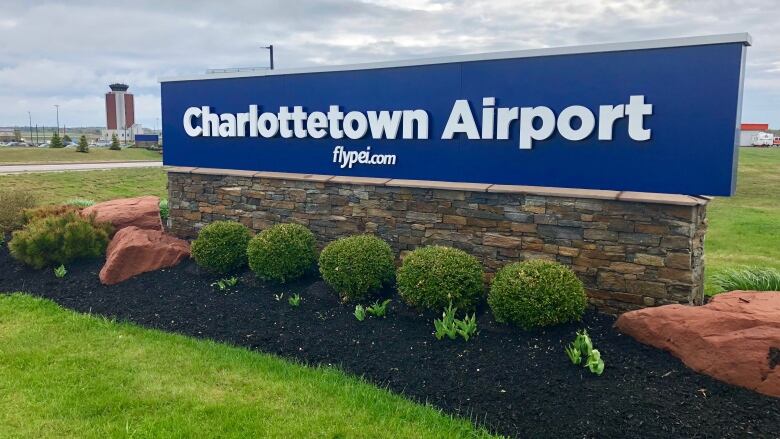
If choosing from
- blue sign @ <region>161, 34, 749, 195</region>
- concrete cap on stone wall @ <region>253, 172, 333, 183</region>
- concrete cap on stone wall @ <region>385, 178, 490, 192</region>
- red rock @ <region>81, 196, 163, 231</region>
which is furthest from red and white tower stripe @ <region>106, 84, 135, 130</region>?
concrete cap on stone wall @ <region>385, 178, 490, 192</region>

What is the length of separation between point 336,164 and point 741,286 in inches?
208

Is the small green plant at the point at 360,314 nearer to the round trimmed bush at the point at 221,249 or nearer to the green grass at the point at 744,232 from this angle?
the round trimmed bush at the point at 221,249

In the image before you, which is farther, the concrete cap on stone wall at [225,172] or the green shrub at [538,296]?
the concrete cap on stone wall at [225,172]

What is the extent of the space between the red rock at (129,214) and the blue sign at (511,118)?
1.70 meters

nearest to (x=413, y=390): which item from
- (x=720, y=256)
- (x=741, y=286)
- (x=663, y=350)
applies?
(x=663, y=350)

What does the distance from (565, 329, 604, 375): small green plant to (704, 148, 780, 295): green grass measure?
9.96 feet

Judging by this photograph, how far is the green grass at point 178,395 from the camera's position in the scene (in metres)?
4.73

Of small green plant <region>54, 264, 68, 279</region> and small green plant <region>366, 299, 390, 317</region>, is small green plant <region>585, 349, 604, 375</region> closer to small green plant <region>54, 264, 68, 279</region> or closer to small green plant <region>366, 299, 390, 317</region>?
small green plant <region>366, 299, 390, 317</region>

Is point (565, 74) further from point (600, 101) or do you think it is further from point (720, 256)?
point (720, 256)

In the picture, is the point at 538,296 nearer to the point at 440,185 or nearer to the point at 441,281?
the point at 441,281

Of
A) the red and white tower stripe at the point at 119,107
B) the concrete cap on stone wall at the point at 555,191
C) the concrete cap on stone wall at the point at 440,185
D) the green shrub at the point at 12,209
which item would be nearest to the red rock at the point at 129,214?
the green shrub at the point at 12,209

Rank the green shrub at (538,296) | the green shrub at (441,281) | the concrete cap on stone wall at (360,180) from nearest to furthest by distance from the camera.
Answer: the green shrub at (538,296), the green shrub at (441,281), the concrete cap on stone wall at (360,180)

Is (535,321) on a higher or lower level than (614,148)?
lower

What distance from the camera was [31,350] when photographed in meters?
6.33
